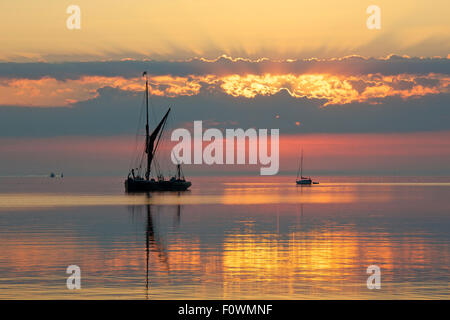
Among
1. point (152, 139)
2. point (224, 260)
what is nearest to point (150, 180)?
point (152, 139)

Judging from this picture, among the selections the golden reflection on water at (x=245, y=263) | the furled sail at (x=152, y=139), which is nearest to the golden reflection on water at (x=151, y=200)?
the furled sail at (x=152, y=139)

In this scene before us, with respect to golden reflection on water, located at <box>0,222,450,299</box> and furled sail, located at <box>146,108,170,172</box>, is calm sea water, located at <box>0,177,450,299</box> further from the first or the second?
furled sail, located at <box>146,108,170,172</box>

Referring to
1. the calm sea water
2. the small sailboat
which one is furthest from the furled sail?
the calm sea water

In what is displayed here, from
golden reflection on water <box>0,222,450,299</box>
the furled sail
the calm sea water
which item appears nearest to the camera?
golden reflection on water <box>0,222,450,299</box>

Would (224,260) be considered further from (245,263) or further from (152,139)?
(152,139)

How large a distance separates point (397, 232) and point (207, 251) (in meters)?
22.2

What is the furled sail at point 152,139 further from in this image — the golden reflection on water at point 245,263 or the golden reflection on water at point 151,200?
the golden reflection on water at point 245,263

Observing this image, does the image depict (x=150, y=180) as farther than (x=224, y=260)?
Yes

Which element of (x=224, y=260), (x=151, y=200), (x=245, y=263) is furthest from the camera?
(x=151, y=200)

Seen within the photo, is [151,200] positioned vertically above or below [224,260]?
below

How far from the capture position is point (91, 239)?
48.9 meters
